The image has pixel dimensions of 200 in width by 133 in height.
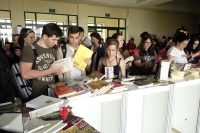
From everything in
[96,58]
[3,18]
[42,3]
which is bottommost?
[96,58]

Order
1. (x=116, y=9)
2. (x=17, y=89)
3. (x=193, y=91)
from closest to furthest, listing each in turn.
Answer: (x=17, y=89) < (x=193, y=91) < (x=116, y=9)

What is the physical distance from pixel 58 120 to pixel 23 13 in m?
7.24

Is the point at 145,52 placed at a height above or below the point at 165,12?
below

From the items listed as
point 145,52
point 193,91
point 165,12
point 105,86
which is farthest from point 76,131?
point 165,12

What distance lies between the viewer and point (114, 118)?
1.58 metres

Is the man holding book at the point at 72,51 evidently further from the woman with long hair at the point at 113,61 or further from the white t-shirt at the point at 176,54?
the white t-shirt at the point at 176,54

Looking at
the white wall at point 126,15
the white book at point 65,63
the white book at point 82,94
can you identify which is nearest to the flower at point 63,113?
the white book at point 82,94

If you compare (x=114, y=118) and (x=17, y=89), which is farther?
(x=17, y=89)

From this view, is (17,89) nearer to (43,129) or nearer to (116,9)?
(43,129)

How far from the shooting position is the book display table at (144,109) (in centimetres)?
147

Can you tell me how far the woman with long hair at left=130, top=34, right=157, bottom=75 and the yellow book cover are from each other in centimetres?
100

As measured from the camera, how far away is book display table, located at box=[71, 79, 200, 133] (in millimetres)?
1467

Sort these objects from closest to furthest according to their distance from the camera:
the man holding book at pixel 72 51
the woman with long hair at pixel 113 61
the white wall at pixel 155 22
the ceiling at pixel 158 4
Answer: the man holding book at pixel 72 51 → the woman with long hair at pixel 113 61 → the ceiling at pixel 158 4 → the white wall at pixel 155 22

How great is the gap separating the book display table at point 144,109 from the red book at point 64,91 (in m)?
0.09
